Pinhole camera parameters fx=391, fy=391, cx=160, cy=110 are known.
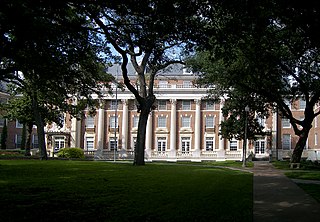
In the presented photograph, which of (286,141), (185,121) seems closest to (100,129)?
(185,121)

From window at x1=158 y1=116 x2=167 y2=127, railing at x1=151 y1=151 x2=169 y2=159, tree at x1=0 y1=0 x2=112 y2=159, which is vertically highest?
tree at x1=0 y1=0 x2=112 y2=159

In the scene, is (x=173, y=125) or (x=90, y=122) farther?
(x=90, y=122)

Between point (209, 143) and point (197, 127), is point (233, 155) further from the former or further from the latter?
point (197, 127)

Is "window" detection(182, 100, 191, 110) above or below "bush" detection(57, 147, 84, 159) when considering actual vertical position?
above

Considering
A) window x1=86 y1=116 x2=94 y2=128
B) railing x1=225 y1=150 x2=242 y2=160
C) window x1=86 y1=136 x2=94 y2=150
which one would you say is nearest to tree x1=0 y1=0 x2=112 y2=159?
railing x1=225 y1=150 x2=242 y2=160

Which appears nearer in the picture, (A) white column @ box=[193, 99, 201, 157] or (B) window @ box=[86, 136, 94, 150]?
(A) white column @ box=[193, 99, 201, 157]

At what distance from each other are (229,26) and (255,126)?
3801cm

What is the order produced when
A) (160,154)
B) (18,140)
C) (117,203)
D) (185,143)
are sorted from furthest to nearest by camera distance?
(18,140)
(185,143)
(160,154)
(117,203)

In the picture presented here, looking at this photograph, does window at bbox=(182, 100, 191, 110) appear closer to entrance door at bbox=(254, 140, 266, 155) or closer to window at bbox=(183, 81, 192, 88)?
window at bbox=(183, 81, 192, 88)

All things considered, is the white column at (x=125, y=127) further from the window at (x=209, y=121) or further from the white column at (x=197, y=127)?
the window at (x=209, y=121)

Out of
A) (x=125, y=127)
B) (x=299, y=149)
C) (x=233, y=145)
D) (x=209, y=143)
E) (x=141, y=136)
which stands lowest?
(x=233, y=145)

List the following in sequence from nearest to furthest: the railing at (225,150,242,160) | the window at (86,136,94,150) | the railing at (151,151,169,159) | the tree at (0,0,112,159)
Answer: the tree at (0,0,112,159) → the railing at (225,150,242,160) → the railing at (151,151,169,159) → the window at (86,136,94,150)

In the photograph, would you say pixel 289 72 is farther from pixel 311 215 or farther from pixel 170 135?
pixel 170 135

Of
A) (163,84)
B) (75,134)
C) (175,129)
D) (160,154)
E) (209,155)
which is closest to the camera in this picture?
(209,155)
